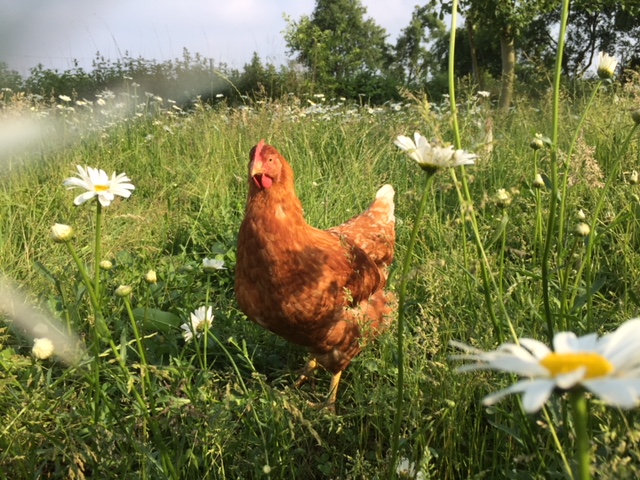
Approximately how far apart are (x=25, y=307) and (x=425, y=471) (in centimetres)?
172

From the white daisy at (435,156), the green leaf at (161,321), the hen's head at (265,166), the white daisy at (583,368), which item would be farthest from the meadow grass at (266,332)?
the hen's head at (265,166)

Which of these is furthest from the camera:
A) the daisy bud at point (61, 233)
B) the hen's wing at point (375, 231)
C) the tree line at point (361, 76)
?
the tree line at point (361, 76)

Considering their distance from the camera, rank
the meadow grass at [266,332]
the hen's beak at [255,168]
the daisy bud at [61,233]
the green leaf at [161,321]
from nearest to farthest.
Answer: the daisy bud at [61,233]
the meadow grass at [266,332]
the hen's beak at [255,168]
the green leaf at [161,321]

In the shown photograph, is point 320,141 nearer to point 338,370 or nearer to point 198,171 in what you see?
point 198,171

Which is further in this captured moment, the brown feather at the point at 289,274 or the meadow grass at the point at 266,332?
the brown feather at the point at 289,274

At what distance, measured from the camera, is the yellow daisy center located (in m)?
0.40

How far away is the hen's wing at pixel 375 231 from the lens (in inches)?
89.6

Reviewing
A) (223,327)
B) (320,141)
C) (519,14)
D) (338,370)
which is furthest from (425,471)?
(519,14)

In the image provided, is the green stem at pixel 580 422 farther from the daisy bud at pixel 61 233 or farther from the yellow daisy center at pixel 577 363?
the daisy bud at pixel 61 233

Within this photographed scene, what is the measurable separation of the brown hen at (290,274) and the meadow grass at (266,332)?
139 mm

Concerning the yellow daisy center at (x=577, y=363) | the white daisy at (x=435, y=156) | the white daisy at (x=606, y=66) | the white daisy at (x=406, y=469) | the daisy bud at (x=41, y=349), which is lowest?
the white daisy at (x=406, y=469)

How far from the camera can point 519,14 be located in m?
7.25

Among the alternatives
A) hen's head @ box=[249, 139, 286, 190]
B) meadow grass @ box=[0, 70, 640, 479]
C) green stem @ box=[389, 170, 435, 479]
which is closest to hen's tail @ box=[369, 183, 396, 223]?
meadow grass @ box=[0, 70, 640, 479]

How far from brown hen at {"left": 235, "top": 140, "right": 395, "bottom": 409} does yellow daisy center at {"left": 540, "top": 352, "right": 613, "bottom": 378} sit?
122cm
